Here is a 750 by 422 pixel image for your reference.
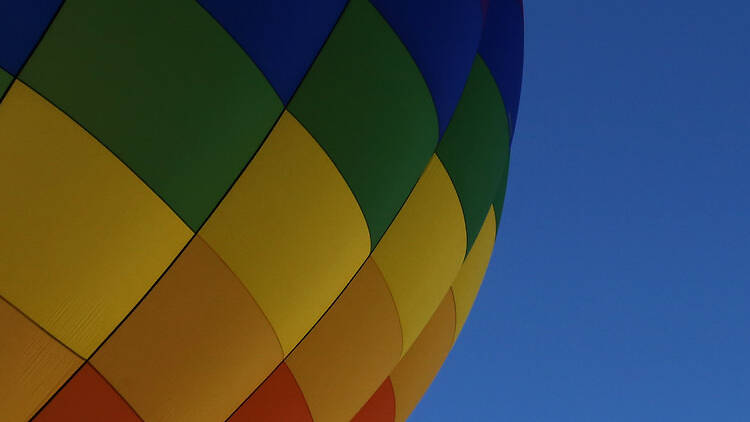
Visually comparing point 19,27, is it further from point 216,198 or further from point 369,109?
point 369,109

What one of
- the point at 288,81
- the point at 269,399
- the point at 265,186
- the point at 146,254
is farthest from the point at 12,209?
the point at 269,399

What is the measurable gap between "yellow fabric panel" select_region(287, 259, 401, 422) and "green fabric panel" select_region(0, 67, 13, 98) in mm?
1306

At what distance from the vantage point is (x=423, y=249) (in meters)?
3.44

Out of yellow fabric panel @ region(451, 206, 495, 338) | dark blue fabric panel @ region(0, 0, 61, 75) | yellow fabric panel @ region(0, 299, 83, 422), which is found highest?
yellow fabric panel @ region(451, 206, 495, 338)

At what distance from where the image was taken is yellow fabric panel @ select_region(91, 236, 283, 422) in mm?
2680

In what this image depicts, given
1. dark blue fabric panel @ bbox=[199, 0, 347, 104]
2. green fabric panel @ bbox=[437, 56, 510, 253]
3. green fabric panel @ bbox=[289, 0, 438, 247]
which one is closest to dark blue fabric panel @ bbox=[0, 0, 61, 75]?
dark blue fabric panel @ bbox=[199, 0, 347, 104]

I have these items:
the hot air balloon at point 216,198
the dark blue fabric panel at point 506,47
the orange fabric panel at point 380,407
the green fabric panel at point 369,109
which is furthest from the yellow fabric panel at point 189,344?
the dark blue fabric panel at point 506,47

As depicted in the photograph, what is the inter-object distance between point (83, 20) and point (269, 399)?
4.66 feet

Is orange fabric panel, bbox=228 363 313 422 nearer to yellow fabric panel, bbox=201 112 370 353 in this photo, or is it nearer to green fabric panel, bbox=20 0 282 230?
yellow fabric panel, bbox=201 112 370 353

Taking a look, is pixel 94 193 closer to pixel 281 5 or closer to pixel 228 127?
pixel 228 127

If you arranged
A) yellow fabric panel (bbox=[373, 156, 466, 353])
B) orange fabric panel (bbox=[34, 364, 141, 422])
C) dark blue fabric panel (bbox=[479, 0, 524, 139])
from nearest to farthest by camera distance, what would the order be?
orange fabric panel (bbox=[34, 364, 141, 422])
yellow fabric panel (bbox=[373, 156, 466, 353])
dark blue fabric panel (bbox=[479, 0, 524, 139])

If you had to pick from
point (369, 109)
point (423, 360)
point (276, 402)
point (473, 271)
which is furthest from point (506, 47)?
point (276, 402)

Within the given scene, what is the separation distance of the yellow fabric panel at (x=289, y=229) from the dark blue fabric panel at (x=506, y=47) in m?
1.22

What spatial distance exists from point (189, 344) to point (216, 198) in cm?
47
